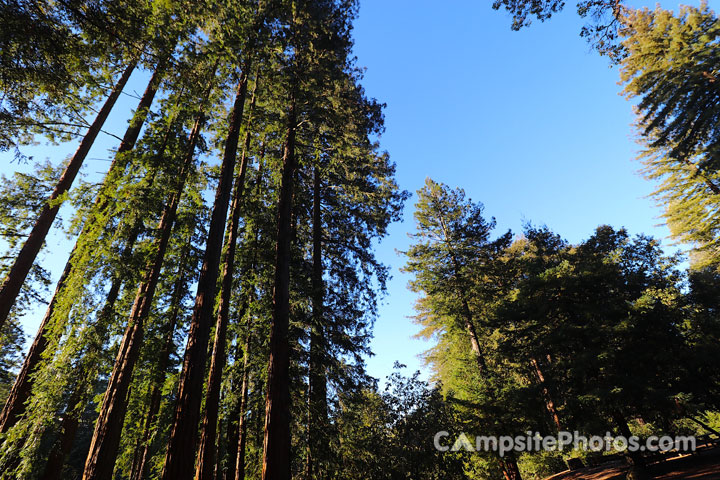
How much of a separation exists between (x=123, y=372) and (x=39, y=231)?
4.90 meters

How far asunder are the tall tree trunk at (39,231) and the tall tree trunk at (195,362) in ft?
9.93

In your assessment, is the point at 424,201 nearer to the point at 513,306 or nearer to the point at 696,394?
the point at 513,306

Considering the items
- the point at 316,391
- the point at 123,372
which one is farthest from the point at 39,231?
the point at 316,391

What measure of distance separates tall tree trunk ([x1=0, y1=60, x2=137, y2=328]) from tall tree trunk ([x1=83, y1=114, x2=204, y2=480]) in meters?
2.25

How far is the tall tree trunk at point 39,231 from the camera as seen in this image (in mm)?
6657

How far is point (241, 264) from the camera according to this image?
10945mm

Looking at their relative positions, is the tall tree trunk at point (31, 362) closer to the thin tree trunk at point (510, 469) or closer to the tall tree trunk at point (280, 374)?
the tall tree trunk at point (280, 374)

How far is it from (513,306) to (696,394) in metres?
6.46

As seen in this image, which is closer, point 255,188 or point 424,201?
point 255,188

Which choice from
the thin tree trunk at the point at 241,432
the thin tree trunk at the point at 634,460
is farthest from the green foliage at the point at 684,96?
the thin tree trunk at the point at 241,432

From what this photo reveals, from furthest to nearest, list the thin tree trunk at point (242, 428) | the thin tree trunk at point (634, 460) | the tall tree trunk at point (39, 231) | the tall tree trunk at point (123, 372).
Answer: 1. the thin tree trunk at point (634, 460)
2. the thin tree trunk at point (242, 428)
3. the tall tree trunk at point (39, 231)
4. the tall tree trunk at point (123, 372)

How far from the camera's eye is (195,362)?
5.25m

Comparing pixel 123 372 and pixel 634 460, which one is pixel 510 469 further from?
pixel 123 372

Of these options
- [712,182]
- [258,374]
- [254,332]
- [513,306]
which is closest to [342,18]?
[254,332]
